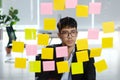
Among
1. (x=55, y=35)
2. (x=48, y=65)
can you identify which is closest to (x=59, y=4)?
(x=48, y=65)

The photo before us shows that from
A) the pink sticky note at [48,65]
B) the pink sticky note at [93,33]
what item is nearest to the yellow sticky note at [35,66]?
the pink sticky note at [48,65]

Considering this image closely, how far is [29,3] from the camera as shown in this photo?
9.15m

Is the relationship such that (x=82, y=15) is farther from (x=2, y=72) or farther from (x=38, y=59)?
(x=2, y=72)

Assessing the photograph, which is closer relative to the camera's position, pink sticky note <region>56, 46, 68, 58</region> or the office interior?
pink sticky note <region>56, 46, 68, 58</region>

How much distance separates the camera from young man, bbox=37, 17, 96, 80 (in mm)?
1042

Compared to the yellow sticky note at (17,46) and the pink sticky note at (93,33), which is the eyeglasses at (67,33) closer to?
the pink sticky note at (93,33)

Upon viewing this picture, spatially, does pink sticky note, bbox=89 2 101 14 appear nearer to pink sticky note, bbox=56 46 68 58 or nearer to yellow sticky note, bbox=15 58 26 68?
pink sticky note, bbox=56 46 68 58

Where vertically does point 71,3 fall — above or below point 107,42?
above

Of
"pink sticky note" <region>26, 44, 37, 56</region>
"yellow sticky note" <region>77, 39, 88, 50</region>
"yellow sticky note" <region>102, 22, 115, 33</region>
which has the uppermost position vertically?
"yellow sticky note" <region>102, 22, 115, 33</region>

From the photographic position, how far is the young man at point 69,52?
104 centimetres

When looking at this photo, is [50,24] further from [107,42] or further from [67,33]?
[107,42]

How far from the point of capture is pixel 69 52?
3.51ft

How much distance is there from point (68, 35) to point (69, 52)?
0.26 feet

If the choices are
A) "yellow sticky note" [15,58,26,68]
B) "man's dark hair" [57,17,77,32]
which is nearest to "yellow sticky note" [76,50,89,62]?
"man's dark hair" [57,17,77,32]
